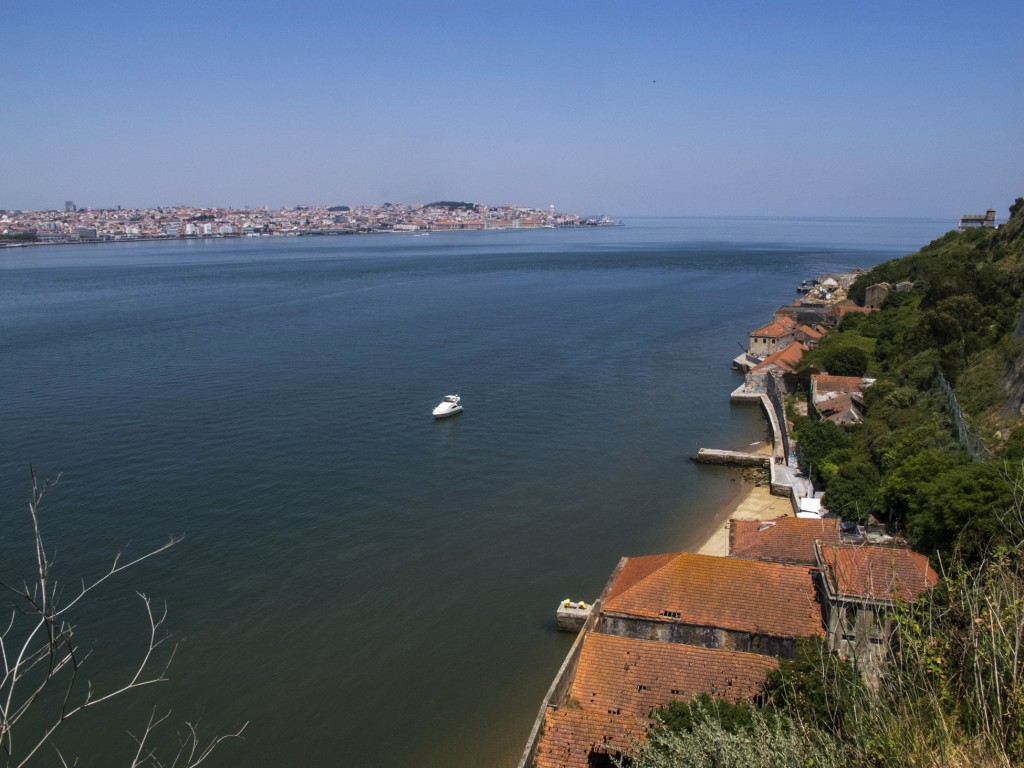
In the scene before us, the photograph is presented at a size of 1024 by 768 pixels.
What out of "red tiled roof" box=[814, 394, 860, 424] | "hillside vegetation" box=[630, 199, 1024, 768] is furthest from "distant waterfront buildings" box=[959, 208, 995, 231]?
"red tiled roof" box=[814, 394, 860, 424]

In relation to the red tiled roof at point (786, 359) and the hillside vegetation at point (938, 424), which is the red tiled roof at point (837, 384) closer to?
the hillside vegetation at point (938, 424)

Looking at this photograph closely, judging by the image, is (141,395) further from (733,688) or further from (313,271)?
(313,271)

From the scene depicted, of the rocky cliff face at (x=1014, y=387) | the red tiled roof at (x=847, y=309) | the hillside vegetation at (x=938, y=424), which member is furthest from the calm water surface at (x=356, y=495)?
the rocky cliff face at (x=1014, y=387)

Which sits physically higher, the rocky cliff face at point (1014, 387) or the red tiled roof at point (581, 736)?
the rocky cliff face at point (1014, 387)

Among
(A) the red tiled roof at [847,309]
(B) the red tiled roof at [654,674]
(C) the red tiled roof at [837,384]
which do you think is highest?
(A) the red tiled roof at [847,309]

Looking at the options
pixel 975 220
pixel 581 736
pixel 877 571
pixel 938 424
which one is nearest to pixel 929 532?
pixel 877 571
